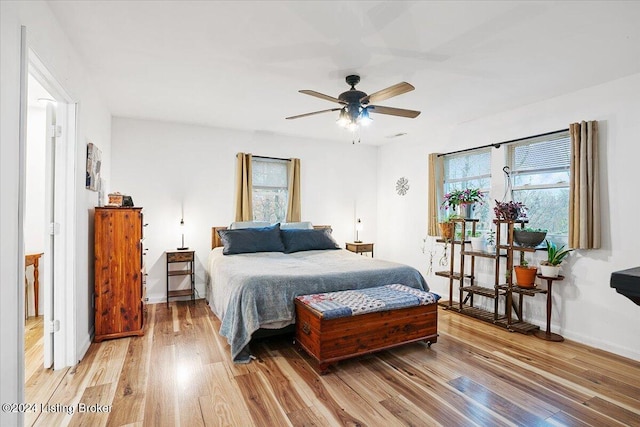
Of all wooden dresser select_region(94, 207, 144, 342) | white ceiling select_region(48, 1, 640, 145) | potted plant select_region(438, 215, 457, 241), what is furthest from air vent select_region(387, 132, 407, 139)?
wooden dresser select_region(94, 207, 144, 342)

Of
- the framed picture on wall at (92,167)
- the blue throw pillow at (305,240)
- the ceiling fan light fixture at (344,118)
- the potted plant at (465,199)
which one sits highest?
the ceiling fan light fixture at (344,118)

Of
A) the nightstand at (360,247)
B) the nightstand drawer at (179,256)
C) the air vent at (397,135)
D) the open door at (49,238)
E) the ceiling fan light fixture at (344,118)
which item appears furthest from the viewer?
the nightstand at (360,247)

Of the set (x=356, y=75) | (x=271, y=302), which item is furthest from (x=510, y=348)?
(x=356, y=75)

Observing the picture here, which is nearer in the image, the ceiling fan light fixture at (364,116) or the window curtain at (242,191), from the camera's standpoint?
the ceiling fan light fixture at (364,116)

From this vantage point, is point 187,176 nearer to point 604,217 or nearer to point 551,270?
point 551,270

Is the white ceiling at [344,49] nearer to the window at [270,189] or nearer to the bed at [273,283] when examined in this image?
the window at [270,189]

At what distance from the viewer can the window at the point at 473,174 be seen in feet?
14.2

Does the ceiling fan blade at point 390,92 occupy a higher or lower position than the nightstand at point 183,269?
higher

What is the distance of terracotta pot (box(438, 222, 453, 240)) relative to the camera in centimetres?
446

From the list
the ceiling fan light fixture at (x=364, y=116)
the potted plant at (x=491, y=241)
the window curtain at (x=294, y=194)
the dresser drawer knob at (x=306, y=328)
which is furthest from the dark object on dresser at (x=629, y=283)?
the window curtain at (x=294, y=194)

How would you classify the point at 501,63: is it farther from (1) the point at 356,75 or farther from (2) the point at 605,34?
(1) the point at 356,75

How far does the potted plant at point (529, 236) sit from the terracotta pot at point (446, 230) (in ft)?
2.94

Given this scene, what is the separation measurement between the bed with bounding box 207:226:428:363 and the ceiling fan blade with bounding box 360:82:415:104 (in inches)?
64.5

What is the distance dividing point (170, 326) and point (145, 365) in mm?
978
